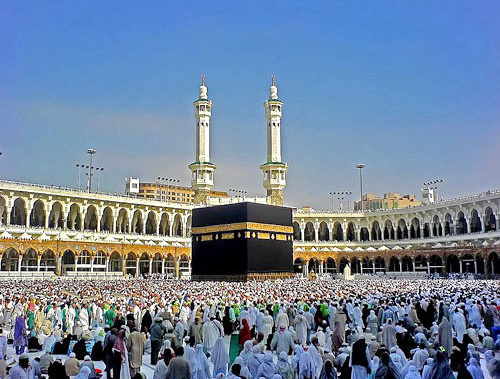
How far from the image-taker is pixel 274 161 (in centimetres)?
4278

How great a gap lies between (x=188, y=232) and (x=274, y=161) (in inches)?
380

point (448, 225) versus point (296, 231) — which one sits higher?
point (296, 231)

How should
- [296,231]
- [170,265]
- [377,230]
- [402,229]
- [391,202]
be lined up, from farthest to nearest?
1. [391,202]
2. [296,231]
3. [377,230]
4. [402,229]
5. [170,265]

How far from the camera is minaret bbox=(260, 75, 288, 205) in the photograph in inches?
1688

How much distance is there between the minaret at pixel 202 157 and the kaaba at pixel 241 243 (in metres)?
11.5

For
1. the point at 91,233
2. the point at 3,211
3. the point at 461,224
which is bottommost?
the point at 91,233

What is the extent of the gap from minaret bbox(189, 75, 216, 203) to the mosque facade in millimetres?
88

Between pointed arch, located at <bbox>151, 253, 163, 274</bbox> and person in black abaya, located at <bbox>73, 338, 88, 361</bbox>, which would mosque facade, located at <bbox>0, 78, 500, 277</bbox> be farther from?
person in black abaya, located at <bbox>73, 338, 88, 361</bbox>

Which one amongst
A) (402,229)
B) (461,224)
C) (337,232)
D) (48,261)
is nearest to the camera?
(48,261)

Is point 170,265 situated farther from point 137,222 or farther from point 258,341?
point 258,341

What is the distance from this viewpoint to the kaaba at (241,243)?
27172mm

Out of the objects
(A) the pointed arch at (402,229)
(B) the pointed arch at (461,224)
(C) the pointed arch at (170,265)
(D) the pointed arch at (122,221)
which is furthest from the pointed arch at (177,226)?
(B) the pointed arch at (461,224)

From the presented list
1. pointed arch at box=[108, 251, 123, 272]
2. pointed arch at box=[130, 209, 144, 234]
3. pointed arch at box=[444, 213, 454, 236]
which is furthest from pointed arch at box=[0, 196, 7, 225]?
pointed arch at box=[444, 213, 454, 236]

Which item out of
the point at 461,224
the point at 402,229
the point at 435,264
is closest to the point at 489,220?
the point at 461,224
